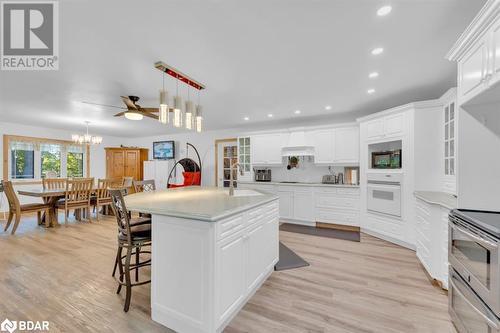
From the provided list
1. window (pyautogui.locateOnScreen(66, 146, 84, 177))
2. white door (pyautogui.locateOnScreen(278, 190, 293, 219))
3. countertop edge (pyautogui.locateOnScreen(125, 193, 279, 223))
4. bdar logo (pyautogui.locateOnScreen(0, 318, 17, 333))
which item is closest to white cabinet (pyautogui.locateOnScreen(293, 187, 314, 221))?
white door (pyautogui.locateOnScreen(278, 190, 293, 219))

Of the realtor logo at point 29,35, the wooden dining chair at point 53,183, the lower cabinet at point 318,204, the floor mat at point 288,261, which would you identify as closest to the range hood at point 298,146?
the lower cabinet at point 318,204

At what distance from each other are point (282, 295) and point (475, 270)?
1.54m

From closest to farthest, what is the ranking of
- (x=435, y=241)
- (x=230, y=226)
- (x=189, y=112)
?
(x=230, y=226), (x=435, y=241), (x=189, y=112)

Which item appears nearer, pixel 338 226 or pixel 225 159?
pixel 338 226

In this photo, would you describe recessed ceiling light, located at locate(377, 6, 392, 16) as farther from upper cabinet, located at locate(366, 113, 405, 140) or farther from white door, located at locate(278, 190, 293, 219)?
white door, located at locate(278, 190, 293, 219)

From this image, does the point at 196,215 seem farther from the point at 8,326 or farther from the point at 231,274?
the point at 8,326

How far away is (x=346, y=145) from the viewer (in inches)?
182

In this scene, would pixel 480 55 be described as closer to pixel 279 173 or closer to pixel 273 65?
pixel 273 65

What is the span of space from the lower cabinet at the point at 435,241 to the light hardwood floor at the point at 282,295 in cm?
16

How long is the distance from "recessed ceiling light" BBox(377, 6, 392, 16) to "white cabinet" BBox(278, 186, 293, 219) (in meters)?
3.85

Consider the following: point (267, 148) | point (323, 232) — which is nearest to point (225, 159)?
point (267, 148)

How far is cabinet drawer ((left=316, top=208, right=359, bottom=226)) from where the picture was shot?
14.4 ft

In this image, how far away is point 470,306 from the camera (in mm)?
1468

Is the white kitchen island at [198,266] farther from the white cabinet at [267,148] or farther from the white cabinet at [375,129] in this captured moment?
the white cabinet at [267,148]
